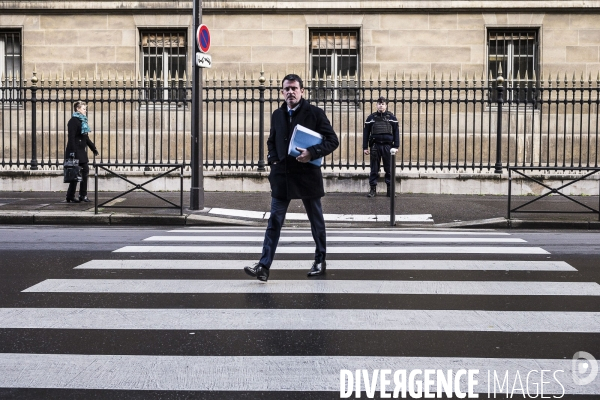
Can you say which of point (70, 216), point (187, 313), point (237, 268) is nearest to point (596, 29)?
point (70, 216)

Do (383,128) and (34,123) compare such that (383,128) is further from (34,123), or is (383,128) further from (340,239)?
(34,123)

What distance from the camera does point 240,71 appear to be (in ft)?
71.1

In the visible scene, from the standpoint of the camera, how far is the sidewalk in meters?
13.6

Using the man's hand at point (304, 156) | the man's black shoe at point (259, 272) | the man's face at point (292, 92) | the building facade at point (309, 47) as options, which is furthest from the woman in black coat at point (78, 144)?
the man's hand at point (304, 156)

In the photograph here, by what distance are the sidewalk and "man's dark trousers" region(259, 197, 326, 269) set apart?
5.07m

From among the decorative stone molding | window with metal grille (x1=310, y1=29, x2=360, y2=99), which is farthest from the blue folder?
the decorative stone molding

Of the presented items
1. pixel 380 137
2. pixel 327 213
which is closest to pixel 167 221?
pixel 327 213

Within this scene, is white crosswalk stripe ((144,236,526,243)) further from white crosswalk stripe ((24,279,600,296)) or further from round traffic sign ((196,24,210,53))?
round traffic sign ((196,24,210,53))

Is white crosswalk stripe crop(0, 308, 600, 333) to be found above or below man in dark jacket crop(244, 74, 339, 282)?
below

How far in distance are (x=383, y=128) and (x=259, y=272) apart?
364 inches

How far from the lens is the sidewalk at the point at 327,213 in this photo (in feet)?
44.8

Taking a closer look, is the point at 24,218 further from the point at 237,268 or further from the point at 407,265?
the point at 407,265

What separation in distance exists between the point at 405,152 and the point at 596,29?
19.3 feet

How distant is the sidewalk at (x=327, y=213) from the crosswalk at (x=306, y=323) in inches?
142
